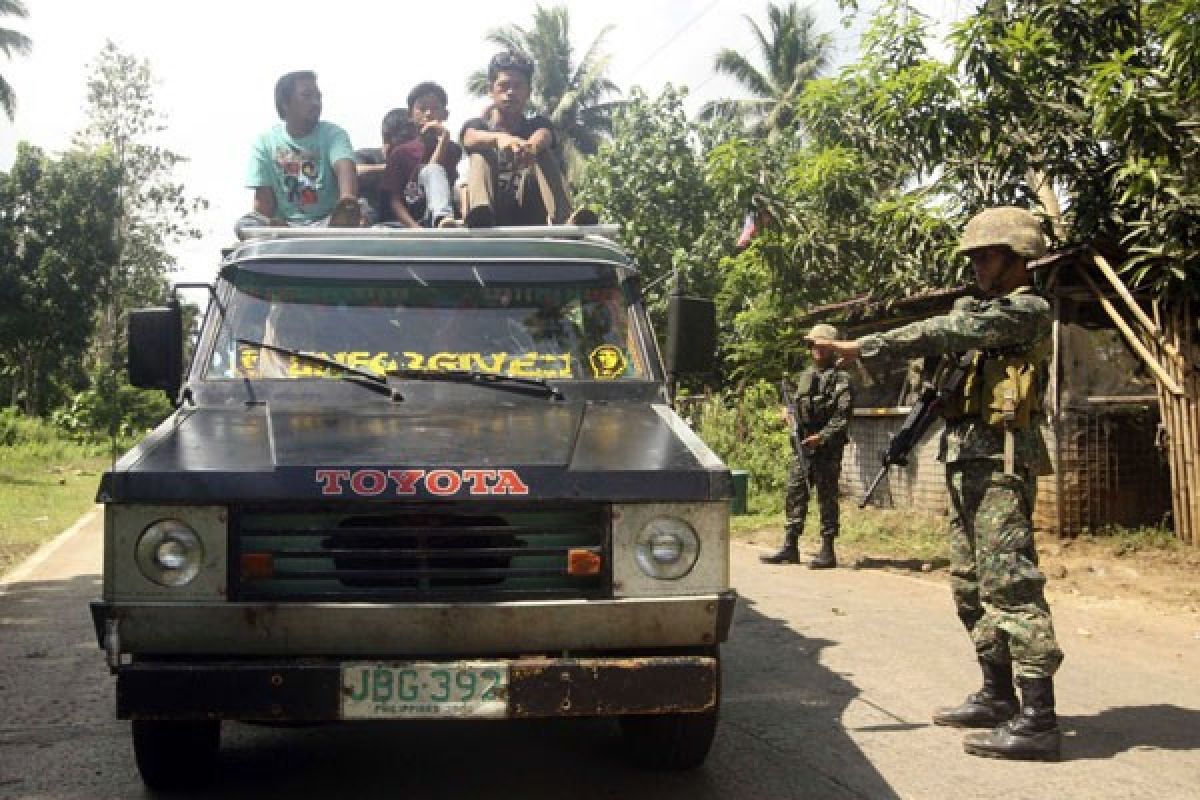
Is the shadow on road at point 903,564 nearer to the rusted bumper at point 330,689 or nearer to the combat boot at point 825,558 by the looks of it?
the combat boot at point 825,558

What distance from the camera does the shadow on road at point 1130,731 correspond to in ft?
14.5

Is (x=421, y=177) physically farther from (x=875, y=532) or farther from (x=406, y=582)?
(x=875, y=532)

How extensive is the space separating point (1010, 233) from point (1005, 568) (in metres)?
1.22

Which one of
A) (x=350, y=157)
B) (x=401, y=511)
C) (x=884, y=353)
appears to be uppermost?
(x=350, y=157)

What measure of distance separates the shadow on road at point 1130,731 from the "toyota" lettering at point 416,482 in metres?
2.34

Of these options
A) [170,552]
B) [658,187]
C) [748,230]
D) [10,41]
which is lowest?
[170,552]

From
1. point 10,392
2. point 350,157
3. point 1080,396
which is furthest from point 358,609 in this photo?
point 10,392

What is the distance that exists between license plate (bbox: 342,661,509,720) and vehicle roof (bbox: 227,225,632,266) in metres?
2.07

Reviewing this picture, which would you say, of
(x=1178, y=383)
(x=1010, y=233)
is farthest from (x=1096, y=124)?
(x=1010, y=233)

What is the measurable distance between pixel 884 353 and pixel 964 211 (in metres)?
6.45

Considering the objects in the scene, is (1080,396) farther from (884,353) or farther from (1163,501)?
(884,353)

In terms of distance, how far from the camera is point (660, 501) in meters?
3.50

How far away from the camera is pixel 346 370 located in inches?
179

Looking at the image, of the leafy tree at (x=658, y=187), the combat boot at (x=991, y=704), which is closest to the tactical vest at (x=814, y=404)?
the combat boot at (x=991, y=704)
